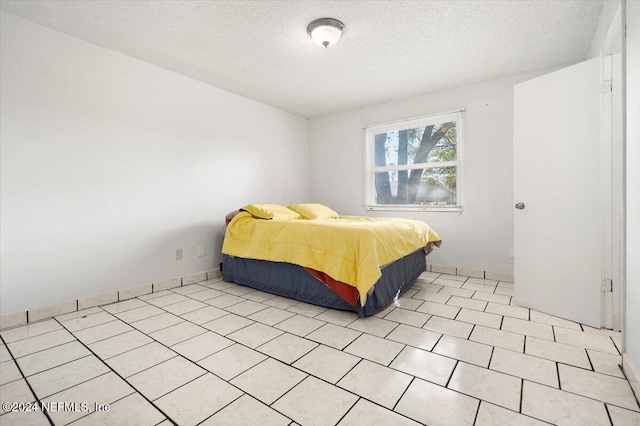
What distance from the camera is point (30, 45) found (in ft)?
7.86

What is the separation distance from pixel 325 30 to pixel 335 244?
1.79 m

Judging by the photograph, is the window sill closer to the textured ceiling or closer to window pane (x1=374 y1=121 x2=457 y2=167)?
window pane (x1=374 y1=121 x2=457 y2=167)

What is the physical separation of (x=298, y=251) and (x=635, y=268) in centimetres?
218

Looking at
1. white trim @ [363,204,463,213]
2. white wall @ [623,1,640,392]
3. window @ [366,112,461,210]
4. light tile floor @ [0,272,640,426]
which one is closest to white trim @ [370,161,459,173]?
window @ [366,112,461,210]

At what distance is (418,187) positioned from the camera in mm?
4203

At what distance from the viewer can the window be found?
12.9 feet

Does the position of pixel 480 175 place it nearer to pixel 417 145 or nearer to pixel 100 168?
pixel 417 145

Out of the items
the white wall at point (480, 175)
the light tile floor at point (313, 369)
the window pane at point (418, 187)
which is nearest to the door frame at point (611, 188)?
the light tile floor at point (313, 369)

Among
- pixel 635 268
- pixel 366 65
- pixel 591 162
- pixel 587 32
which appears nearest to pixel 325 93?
pixel 366 65

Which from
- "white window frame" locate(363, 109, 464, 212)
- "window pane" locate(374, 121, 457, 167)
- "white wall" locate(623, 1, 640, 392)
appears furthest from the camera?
"window pane" locate(374, 121, 457, 167)

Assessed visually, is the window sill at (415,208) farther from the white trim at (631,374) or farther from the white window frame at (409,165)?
the white trim at (631,374)

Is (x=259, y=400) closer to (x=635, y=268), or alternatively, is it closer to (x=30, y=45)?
(x=635, y=268)

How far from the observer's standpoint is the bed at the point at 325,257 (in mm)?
2377

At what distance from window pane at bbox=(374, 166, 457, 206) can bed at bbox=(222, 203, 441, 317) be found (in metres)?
0.80
